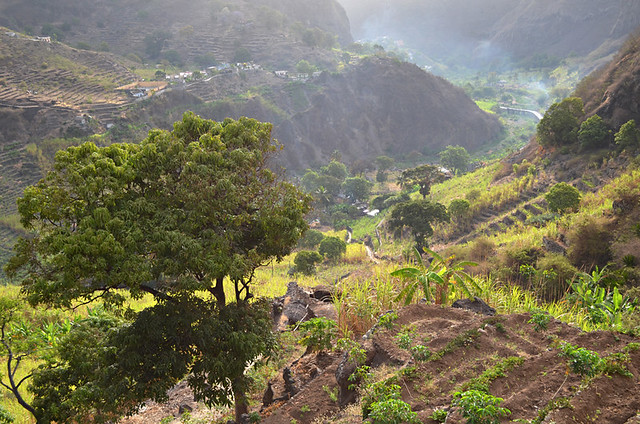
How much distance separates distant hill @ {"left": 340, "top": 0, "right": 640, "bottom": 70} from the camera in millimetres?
122875


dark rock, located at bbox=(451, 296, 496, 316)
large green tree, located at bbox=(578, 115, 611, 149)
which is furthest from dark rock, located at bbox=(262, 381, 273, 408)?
large green tree, located at bbox=(578, 115, 611, 149)

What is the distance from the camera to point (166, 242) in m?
5.73

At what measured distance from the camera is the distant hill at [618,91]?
2639 cm

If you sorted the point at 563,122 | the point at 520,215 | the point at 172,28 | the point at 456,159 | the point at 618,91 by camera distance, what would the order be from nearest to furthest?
the point at 520,215, the point at 618,91, the point at 563,122, the point at 456,159, the point at 172,28

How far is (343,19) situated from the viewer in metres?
154

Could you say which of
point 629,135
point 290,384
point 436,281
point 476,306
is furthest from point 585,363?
point 629,135

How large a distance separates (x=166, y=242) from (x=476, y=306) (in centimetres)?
682

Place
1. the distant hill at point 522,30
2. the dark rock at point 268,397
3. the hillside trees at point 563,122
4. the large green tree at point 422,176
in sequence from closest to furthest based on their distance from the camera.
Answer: the dark rock at point 268,397
the hillside trees at point 563,122
the large green tree at point 422,176
the distant hill at point 522,30

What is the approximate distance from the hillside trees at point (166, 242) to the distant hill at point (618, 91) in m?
28.9

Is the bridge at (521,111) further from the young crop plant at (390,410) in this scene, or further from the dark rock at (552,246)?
the young crop plant at (390,410)

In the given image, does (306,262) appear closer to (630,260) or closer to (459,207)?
(459,207)

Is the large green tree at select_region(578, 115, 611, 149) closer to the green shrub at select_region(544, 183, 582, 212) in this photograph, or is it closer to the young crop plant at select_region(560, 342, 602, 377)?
the green shrub at select_region(544, 183, 582, 212)

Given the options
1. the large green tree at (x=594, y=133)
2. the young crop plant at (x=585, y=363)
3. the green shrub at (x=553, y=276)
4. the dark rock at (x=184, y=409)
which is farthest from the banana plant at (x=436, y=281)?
the large green tree at (x=594, y=133)

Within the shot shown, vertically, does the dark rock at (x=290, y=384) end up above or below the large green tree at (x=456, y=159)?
above
